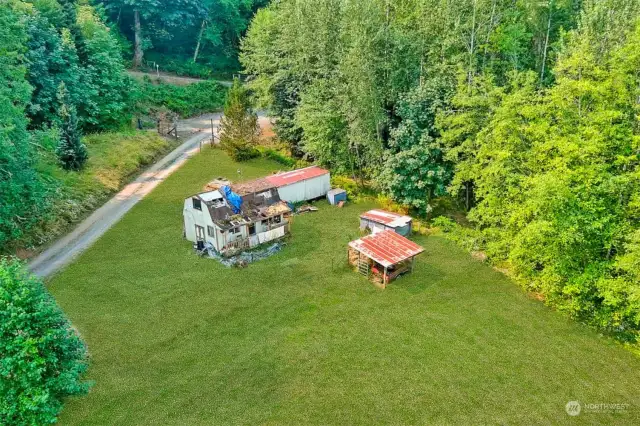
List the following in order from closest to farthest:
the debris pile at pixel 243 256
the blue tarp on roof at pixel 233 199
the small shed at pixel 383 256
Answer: the small shed at pixel 383 256
the debris pile at pixel 243 256
the blue tarp on roof at pixel 233 199

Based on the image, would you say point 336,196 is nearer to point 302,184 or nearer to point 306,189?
point 306,189

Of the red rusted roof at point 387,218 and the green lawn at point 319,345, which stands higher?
the red rusted roof at point 387,218

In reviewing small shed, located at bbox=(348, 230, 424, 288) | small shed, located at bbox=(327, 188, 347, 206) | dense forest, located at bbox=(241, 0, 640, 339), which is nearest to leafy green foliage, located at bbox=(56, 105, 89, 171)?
dense forest, located at bbox=(241, 0, 640, 339)

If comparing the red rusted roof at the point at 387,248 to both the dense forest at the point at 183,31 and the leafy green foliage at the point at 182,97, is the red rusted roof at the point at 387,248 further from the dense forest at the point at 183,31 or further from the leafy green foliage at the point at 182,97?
the dense forest at the point at 183,31

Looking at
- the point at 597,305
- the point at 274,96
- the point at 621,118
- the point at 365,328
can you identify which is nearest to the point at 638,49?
the point at 621,118

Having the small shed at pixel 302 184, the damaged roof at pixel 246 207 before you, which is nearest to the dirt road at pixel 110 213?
the damaged roof at pixel 246 207

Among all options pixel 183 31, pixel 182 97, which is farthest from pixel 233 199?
pixel 183 31

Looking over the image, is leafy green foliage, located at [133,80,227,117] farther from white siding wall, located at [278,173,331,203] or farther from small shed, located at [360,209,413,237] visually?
small shed, located at [360,209,413,237]
